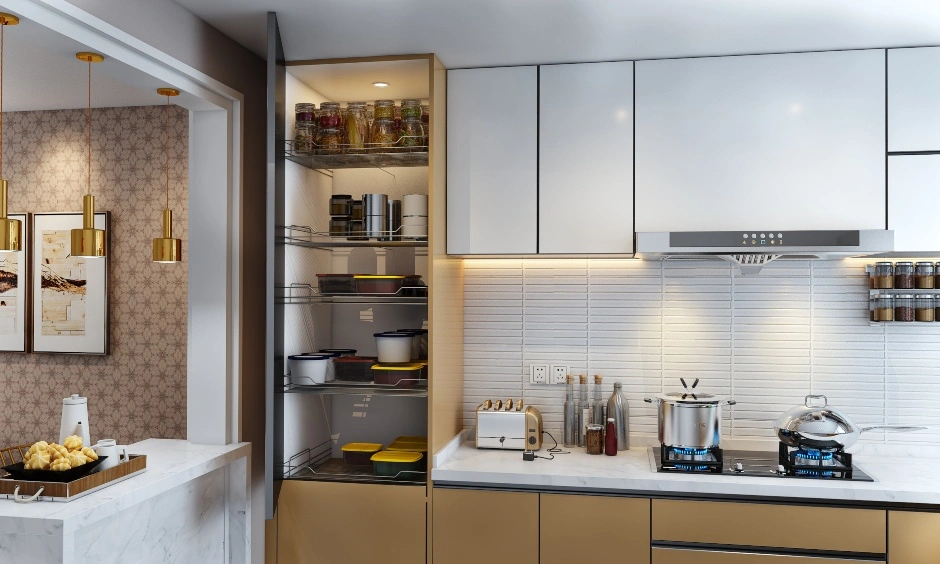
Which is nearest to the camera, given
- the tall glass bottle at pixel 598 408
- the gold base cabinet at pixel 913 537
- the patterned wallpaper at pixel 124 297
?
the gold base cabinet at pixel 913 537

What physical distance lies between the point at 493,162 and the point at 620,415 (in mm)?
1213

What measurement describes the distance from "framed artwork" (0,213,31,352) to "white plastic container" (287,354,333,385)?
198 cm

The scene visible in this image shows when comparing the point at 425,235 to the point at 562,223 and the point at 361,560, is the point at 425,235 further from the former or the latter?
the point at 361,560

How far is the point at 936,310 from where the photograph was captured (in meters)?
3.14

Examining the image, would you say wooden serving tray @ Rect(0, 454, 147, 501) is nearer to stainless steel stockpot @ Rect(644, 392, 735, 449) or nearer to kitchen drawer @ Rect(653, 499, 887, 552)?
kitchen drawer @ Rect(653, 499, 887, 552)

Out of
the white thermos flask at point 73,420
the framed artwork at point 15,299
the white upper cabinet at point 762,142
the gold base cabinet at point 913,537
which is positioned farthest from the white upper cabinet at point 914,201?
the framed artwork at point 15,299

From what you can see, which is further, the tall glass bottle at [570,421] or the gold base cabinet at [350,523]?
the tall glass bottle at [570,421]

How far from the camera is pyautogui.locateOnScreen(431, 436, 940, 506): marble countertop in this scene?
2654mm

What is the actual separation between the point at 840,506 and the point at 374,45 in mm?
2395

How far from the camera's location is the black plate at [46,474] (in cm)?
226

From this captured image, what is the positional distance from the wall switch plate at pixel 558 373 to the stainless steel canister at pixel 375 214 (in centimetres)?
104

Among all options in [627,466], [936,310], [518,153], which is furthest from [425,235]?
[936,310]

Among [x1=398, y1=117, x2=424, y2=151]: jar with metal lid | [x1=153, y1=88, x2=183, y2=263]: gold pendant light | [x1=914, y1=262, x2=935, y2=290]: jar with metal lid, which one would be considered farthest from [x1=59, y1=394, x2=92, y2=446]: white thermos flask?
[x1=914, y1=262, x2=935, y2=290]: jar with metal lid

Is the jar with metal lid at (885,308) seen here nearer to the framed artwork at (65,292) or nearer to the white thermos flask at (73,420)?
the white thermos flask at (73,420)
